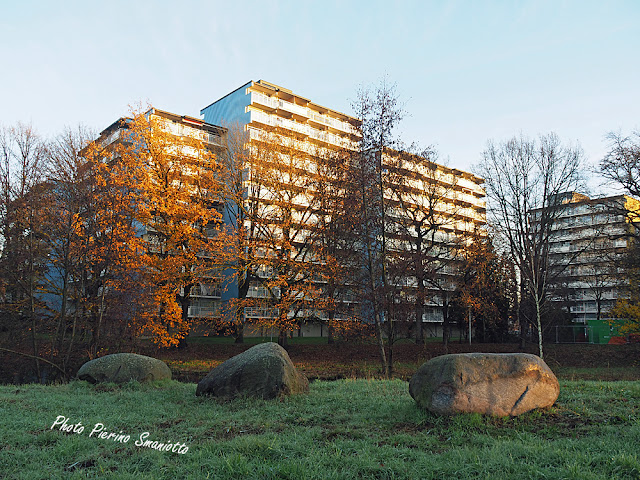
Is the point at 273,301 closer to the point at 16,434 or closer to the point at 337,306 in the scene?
the point at 337,306

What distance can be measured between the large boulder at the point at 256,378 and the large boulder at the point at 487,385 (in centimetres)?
337

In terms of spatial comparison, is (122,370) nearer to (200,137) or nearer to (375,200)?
(375,200)

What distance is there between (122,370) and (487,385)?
10.1m

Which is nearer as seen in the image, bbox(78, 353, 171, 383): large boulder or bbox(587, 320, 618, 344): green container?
bbox(78, 353, 171, 383): large boulder

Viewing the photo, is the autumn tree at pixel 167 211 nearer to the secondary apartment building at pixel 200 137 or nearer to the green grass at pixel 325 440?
the secondary apartment building at pixel 200 137

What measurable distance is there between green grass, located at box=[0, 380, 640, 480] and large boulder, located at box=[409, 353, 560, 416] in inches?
7.8

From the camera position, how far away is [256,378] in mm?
10086

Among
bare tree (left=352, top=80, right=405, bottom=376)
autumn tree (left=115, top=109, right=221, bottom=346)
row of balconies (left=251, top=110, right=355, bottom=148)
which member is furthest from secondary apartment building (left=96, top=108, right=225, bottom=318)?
bare tree (left=352, top=80, right=405, bottom=376)

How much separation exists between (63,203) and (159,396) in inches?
428

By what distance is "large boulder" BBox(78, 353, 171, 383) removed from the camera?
1295cm

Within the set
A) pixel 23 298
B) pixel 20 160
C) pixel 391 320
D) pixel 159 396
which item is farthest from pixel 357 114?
pixel 23 298

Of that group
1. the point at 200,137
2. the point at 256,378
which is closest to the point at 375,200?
the point at 256,378

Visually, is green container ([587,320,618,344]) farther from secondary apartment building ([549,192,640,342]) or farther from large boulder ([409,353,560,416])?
large boulder ([409,353,560,416])

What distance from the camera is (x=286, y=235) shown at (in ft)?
92.3
